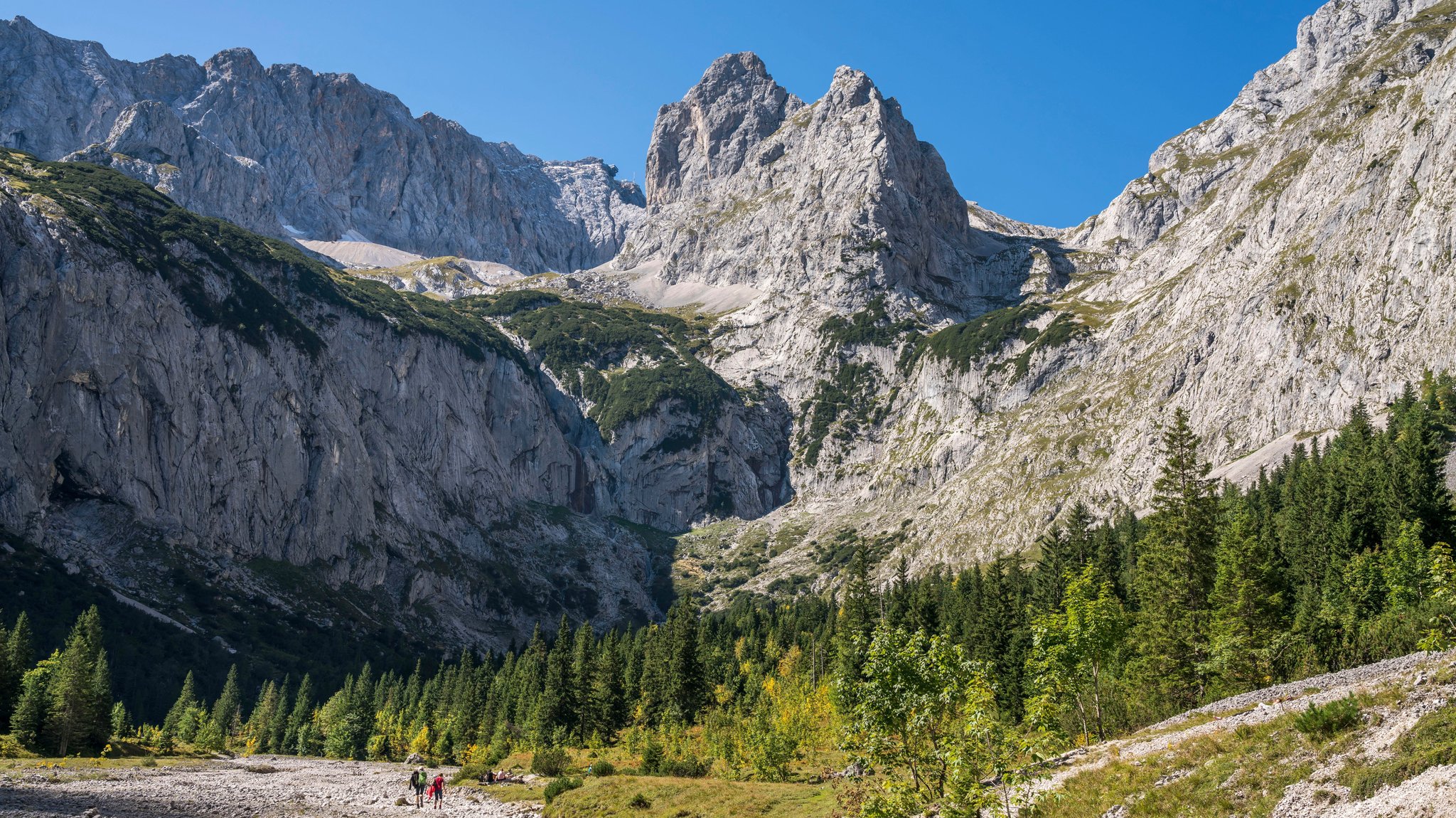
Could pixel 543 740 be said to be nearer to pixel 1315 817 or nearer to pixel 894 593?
pixel 894 593

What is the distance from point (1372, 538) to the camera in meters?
77.9

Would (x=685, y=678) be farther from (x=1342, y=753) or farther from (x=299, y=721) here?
(x=1342, y=753)

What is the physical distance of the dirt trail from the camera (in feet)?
69.1

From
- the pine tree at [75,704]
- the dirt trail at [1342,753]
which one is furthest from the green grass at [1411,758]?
the pine tree at [75,704]

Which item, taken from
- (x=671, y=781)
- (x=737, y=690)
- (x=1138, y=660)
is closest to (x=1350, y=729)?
(x=1138, y=660)

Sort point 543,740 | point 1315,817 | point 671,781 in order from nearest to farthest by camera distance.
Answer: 1. point 1315,817
2. point 671,781
3. point 543,740

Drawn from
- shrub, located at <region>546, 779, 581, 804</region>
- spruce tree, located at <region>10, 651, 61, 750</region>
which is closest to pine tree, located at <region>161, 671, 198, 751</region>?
spruce tree, located at <region>10, 651, 61, 750</region>

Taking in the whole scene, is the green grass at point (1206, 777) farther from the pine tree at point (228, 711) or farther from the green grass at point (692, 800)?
the pine tree at point (228, 711)

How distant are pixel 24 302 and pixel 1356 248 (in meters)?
→ 283

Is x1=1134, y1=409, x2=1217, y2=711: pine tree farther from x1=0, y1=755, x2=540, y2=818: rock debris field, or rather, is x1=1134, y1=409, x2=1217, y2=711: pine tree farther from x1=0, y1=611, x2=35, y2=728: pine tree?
x1=0, y1=611, x2=35, y2=728: pine tree

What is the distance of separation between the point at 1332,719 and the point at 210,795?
6356 cm

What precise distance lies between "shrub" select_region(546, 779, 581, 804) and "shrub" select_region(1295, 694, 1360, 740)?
1723 inches

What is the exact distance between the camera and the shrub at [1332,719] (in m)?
25.9

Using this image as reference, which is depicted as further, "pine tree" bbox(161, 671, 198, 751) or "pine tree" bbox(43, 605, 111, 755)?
"pine tree" bbox(161, 671, 198, 751)
